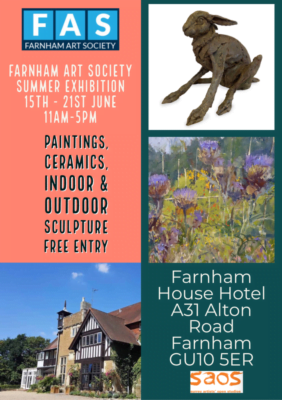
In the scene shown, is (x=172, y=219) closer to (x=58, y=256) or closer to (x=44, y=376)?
(x=58, y=256)

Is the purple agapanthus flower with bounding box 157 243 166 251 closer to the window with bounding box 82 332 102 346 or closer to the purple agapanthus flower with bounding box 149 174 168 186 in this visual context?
the purple agapanthus flower with bounding box 149 174 168 186

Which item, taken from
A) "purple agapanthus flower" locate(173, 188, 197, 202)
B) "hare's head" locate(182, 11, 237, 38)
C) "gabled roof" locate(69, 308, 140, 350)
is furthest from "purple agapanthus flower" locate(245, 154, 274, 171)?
"gabled roof" locate(69, 308, 140, 350)

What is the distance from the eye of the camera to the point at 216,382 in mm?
3277

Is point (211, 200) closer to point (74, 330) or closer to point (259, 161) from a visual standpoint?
point (259, 161)

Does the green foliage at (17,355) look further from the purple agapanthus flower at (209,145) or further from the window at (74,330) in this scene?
the purple agapanthus flower at (209,145)

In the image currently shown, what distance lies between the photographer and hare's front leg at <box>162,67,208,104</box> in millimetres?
5188

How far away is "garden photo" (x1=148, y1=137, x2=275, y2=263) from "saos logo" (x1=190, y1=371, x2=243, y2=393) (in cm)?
122

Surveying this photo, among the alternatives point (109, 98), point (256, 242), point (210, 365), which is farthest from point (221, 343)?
point (109, 98)

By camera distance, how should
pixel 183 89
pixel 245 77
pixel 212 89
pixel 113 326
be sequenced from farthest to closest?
1. pixel 113 326
2. pixel 183 89
3. pixel 245 77
4. pixel 212 89

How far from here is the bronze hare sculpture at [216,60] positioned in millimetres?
4754

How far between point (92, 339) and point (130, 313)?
1.89 m

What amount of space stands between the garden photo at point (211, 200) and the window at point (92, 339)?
3.72 metres

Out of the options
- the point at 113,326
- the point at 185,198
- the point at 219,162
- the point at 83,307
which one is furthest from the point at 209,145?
the point at 113,326

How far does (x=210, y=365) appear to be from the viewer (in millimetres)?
3318
